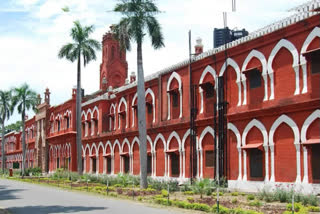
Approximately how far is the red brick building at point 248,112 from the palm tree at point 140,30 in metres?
1.32

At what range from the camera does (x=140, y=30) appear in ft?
87.1

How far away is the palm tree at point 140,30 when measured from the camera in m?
26.2

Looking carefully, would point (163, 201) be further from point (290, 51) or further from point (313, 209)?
point (290, 51)

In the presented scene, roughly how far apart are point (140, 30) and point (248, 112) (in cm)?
817

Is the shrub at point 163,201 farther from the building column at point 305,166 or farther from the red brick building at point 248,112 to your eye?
the building column at point 305,166

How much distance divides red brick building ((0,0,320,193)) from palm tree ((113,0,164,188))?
1.32 m

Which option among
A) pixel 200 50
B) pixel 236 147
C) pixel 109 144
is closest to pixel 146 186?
pixel 236 147

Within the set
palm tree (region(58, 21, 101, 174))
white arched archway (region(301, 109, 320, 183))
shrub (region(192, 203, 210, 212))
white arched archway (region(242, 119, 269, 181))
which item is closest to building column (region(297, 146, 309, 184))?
white arched archway (region(301, 109, 320, 183))

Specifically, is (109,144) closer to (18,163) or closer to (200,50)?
(200,50)

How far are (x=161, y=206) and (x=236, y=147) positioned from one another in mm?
7287

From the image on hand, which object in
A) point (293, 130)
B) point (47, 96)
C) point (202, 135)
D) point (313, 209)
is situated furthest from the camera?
point (47, 96)

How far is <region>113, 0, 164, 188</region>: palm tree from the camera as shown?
2625 cm

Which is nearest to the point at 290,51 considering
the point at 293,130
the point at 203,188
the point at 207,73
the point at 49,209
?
the point at 293,130

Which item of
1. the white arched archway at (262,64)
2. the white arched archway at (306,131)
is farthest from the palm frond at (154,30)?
the white arched archway at (306,131)
